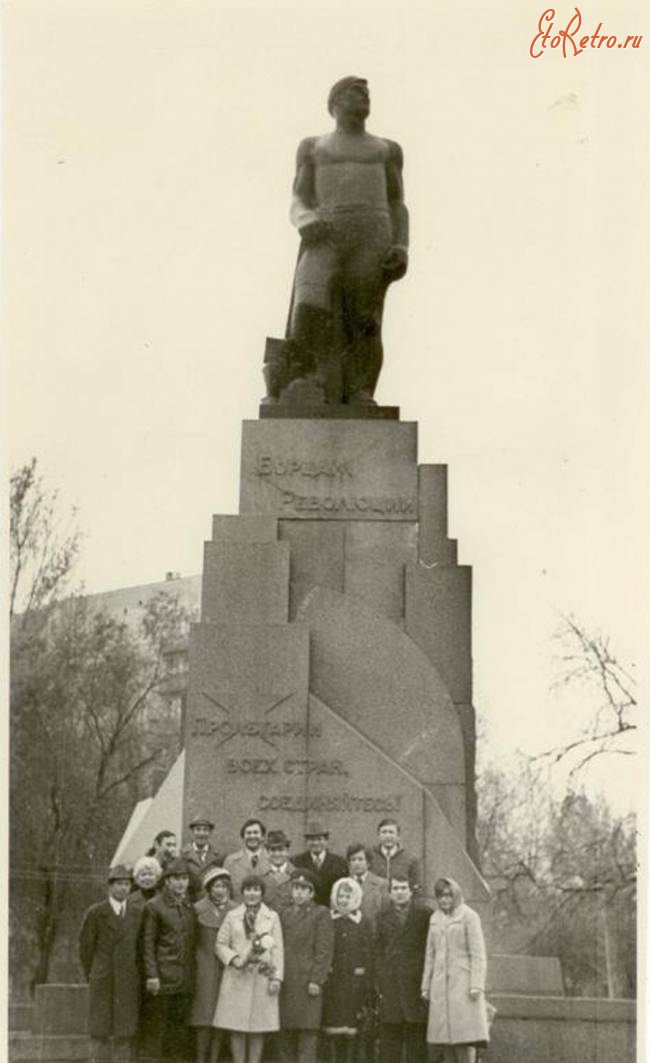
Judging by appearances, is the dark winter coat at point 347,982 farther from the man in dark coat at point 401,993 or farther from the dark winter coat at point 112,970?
the dark winter coat at point 112,970

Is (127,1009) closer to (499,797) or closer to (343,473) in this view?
(343,473)

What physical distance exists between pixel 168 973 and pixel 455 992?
190 cm

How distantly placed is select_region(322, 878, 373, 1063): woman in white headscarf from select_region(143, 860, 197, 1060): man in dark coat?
0.94m

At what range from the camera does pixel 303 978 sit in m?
13.0

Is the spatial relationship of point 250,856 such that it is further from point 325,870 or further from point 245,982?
point 245,982

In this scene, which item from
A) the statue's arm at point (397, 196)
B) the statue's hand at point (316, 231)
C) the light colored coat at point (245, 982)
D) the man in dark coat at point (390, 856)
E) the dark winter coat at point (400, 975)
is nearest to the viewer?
the light colored coat at point (245, 982)

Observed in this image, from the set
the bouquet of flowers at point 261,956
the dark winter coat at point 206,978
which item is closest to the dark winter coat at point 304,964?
the bouquet of flowers at point 261,956

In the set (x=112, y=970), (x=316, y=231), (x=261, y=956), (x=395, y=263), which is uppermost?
(x=316, y=231)

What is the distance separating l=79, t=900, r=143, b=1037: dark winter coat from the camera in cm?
1305

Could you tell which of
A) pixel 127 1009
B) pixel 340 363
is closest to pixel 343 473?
pixel 340 363

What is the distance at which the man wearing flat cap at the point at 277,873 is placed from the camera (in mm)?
13227

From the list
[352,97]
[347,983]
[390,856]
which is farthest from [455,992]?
[352,97]

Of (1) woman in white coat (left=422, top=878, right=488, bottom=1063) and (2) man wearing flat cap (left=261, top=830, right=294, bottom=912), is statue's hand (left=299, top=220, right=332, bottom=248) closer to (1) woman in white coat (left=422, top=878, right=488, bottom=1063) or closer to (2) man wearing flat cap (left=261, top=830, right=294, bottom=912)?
(2) man wearing flat cap (left=261, top=830, right=294, bottom=912)

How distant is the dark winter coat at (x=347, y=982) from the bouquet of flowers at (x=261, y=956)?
0.40 metres
